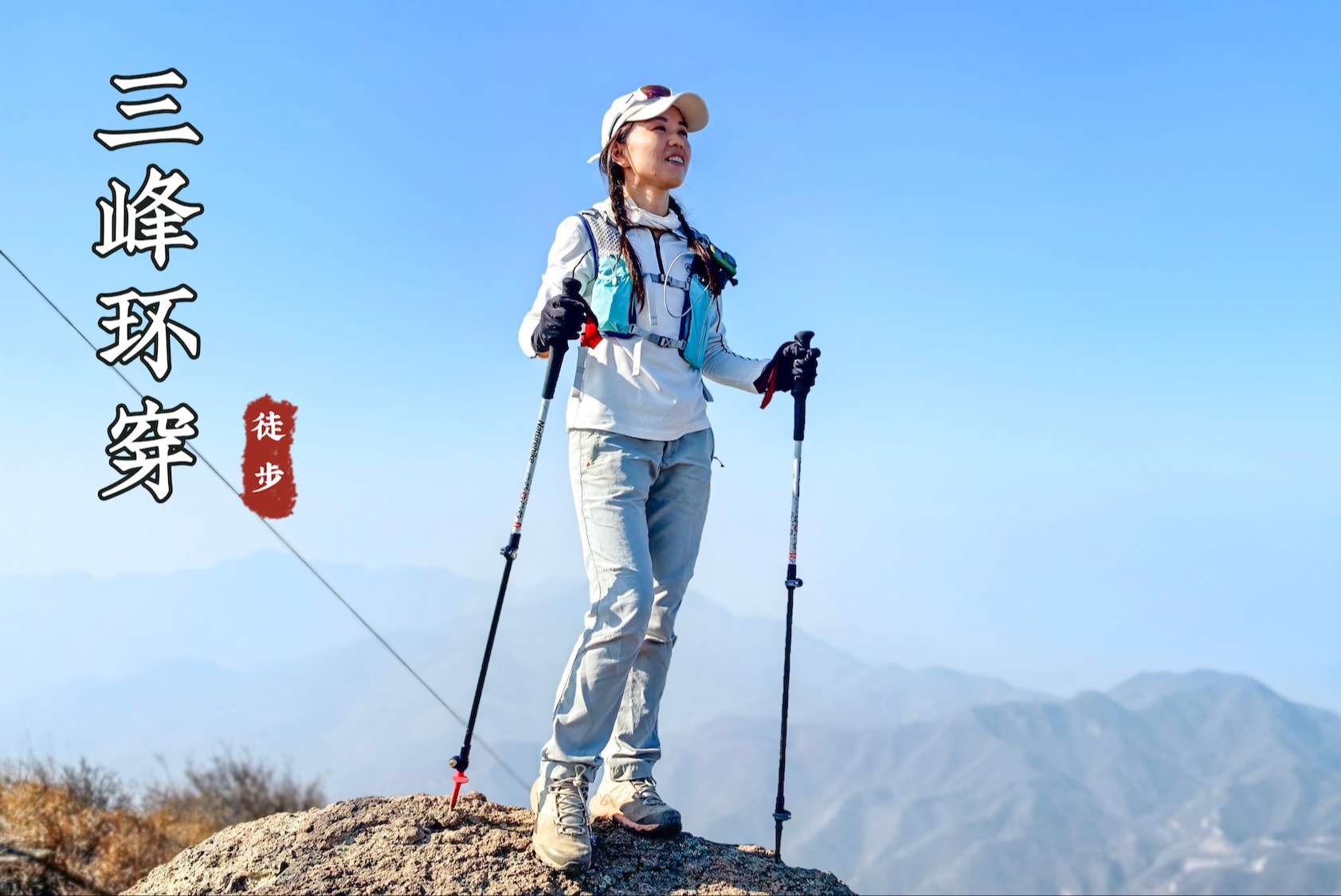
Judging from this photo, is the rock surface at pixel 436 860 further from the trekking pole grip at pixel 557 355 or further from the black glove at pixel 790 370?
the black glove at pixel 790 370

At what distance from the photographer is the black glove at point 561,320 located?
492 cm

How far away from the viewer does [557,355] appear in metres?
5.17

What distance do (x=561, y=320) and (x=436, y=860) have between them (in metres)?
2.56

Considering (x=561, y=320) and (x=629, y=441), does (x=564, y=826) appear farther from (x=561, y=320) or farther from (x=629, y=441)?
(x=561, y=320)

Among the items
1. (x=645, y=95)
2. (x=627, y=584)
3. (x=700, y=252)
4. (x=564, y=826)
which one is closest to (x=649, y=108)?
(x=645, y=95)

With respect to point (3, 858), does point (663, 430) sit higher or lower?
higher

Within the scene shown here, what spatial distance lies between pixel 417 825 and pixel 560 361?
7.83 feet

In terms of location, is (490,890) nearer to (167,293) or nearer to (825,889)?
(825,889)

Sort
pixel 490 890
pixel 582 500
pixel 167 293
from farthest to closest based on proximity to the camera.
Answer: pixel 167 293, pixel 582 500, pixel 490 890

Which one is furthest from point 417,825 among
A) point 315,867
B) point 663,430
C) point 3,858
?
point 3,858

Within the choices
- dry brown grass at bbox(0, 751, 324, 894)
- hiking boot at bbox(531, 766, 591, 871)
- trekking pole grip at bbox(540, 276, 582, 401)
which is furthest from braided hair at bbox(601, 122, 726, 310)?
dry brown grass at bbox(0, 751, 324, 894)

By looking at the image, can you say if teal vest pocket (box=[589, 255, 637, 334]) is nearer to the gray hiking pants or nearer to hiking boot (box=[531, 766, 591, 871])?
Result: the gray hiking pants

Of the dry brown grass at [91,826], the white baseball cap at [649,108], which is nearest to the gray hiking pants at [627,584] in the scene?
the white baseball cap at [649,108]

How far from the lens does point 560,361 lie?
5.24 m
